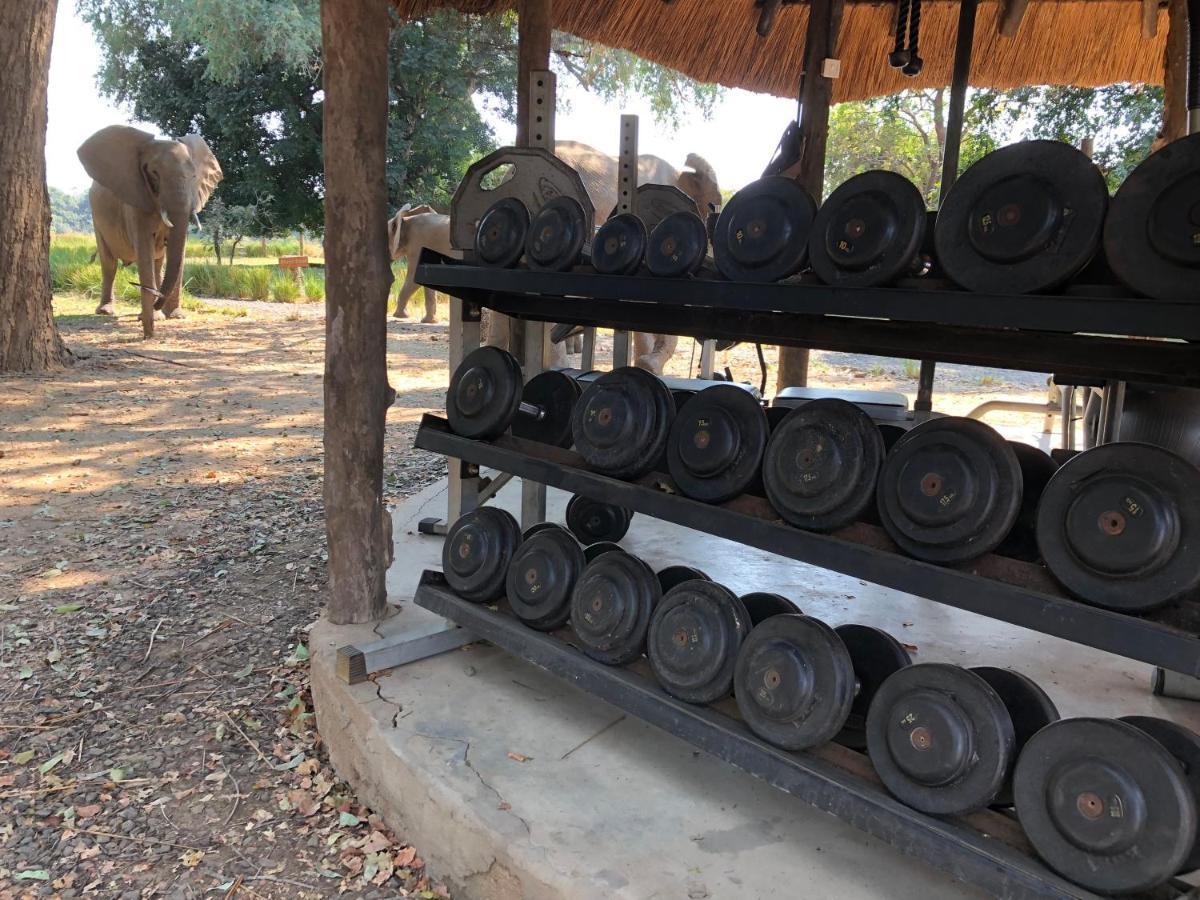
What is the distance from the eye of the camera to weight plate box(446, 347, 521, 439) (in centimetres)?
282

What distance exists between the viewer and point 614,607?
2520mm

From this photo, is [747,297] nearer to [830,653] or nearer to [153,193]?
[830,653]

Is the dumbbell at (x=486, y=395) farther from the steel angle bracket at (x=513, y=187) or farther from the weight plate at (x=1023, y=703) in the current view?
the weight plate at (x=1023, y=703)

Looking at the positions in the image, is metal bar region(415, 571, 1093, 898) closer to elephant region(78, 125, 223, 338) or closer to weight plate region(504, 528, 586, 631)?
weight plate region(504, 528, 586, 631)

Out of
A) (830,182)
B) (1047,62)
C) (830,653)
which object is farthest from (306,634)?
(830,182)

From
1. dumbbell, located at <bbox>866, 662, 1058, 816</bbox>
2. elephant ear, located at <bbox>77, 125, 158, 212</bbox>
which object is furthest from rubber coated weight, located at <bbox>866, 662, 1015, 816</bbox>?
elephant ear, located at <bbox>77, 125, 158, 212</bbox>

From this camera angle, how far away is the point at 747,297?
6.58 ft

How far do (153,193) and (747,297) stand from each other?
11.4m

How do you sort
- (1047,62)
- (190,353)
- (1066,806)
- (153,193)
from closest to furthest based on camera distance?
(1066,806) < (1047,62) < (190,353) < (153,193)

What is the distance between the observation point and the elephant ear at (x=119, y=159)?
424 inches

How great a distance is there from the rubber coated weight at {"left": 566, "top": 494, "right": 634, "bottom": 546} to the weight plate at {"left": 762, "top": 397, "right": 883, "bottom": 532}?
6.96ft

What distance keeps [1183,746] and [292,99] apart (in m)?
22.0

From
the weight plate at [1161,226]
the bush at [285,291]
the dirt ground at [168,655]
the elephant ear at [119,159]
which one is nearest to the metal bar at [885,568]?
the weight plate at [1161,226]

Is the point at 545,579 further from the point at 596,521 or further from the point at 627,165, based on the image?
the point at 627,165
